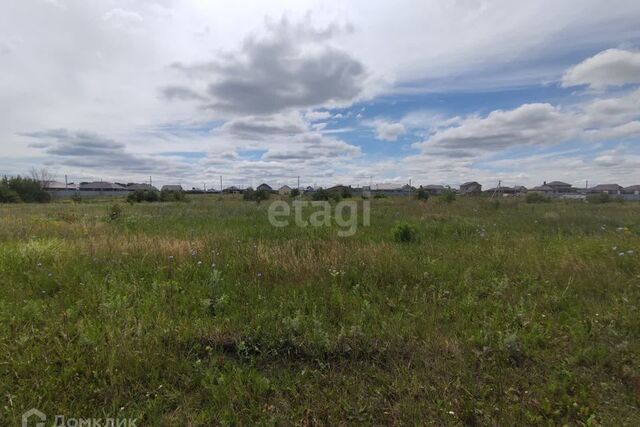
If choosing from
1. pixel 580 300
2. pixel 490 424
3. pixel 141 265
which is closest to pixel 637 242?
pixel 580 300

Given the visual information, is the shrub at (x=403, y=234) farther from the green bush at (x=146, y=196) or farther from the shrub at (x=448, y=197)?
the green bush at (x=146, y=196)

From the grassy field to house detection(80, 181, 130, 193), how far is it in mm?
96551

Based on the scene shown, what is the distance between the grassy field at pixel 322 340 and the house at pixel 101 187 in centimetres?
9655

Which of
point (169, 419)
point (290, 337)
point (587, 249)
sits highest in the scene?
point (587, 249)

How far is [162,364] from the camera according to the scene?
2.57 meters

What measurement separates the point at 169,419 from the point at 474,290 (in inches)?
144

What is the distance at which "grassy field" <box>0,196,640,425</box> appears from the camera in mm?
2201

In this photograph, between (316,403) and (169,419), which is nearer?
(169,419)

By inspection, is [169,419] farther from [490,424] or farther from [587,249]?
[587,249]

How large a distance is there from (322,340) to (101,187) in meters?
103

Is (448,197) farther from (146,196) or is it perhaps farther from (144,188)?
(144,188)

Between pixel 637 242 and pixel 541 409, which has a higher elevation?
pixel 637 242

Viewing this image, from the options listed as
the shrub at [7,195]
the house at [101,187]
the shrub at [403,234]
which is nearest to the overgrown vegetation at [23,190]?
the shrub at [7,195]

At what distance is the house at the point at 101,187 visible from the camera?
274 feet
